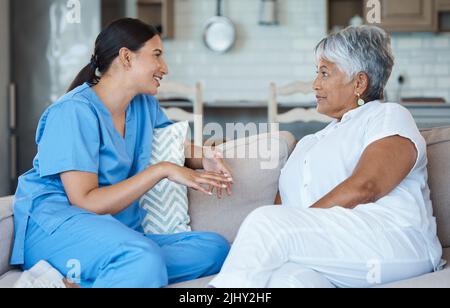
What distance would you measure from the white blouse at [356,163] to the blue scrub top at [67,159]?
51 centimetres

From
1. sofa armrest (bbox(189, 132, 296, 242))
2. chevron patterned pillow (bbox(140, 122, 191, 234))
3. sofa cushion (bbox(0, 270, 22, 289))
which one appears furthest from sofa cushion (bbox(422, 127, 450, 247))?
sofa cushion (bbox(0, 270, 22, 289))

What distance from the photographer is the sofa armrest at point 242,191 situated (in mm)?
2316

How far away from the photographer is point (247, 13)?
5.54 m

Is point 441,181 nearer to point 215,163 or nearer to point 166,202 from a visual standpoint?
point 215,163

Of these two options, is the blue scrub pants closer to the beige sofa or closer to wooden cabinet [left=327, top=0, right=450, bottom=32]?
the beige sofa

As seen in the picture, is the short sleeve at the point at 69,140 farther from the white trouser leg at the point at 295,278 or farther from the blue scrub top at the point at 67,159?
the white trouser leg at the point at 295,278

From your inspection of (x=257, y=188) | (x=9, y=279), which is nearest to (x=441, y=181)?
(x=257, y=188)

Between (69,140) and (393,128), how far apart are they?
88 centimetres

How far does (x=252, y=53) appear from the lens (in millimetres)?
5559

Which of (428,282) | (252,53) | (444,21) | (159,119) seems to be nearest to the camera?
(428,282)

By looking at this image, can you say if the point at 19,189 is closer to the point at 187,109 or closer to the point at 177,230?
the point at 177,230

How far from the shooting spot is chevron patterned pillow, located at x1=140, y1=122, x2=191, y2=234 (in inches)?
88.6

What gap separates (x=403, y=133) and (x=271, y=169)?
581mm

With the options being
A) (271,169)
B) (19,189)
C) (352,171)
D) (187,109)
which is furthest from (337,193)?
(187,109)
